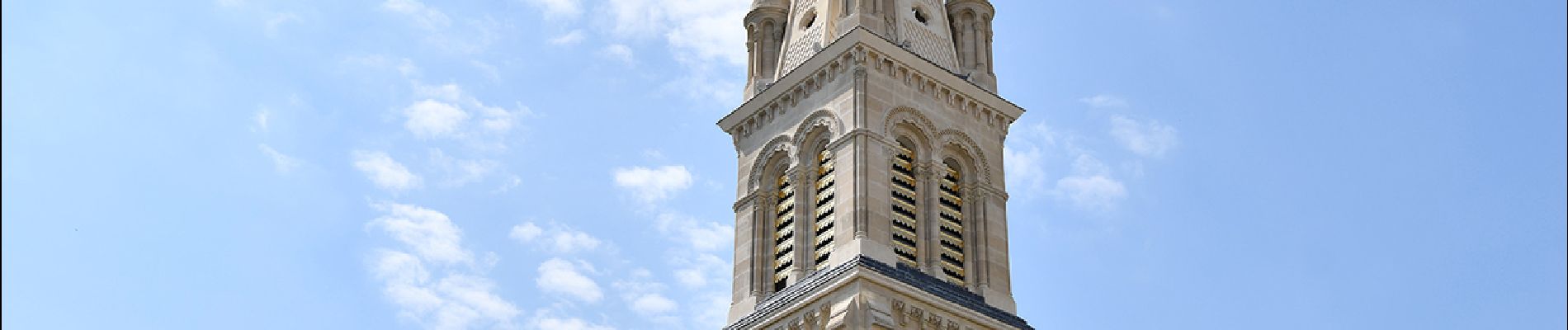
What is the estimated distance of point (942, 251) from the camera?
158 feet

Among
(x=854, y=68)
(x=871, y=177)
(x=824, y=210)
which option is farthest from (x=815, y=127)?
(x=871, y=177)

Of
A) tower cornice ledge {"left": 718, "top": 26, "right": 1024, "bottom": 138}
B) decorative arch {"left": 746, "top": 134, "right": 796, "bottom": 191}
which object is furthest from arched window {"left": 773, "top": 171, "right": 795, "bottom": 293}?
tower cornice ledge {"left": 718, "top": 26, "right": 1024, "bottom": 138}

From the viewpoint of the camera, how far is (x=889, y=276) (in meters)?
44.4

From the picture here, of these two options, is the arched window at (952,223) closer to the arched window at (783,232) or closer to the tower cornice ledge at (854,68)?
the tower cornice ledge at (854,68)

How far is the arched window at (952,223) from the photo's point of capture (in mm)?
48125

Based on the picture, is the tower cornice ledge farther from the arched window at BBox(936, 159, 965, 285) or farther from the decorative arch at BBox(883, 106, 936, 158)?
the arched window at BBox(936, 159, 965, 285)

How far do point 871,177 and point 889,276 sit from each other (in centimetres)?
367

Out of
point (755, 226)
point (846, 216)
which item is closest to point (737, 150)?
point (755, 226)

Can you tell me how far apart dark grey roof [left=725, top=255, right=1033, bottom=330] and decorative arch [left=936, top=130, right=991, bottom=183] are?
427 centimetres

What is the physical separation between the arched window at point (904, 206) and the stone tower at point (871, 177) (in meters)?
0.04

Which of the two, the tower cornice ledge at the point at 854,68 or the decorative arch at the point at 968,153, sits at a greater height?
the tower cornice ledge at the point at 854,68

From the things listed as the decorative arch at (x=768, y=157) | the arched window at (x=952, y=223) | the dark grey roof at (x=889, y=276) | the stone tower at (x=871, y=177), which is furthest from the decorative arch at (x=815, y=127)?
the dark grey roof at (x=889, y=276)

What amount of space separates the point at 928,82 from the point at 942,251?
512 centimetres

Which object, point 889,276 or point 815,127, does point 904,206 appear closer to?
point 815,127
